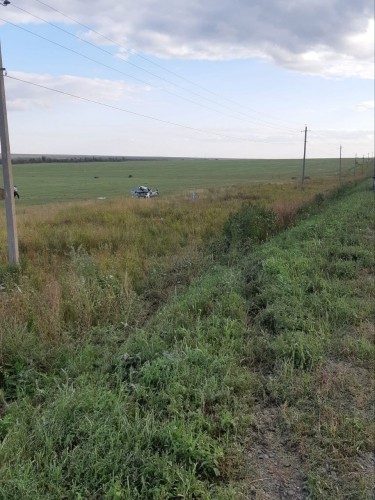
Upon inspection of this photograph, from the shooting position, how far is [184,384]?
12.7ft

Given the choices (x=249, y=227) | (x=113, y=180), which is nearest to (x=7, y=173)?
(x=249, y=227)

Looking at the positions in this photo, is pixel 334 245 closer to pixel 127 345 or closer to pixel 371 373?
pixel 371 373

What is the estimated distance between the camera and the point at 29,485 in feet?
8.55

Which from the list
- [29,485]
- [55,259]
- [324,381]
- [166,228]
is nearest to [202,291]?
[324,381]

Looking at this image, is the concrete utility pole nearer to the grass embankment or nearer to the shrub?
the grass embankment

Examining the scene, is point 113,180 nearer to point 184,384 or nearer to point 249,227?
point 249,227

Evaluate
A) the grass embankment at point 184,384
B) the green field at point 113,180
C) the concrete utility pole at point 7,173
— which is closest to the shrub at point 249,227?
the grass embankment at point 184,384

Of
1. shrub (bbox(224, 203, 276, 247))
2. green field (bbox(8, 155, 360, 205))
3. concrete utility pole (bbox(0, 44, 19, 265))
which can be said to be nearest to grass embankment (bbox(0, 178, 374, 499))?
concrete utility pole (bbox(0, 44, 19, 265))

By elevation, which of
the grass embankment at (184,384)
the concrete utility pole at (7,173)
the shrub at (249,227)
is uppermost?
the concrete utility pole at (7,173)

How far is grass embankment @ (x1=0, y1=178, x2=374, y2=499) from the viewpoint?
9.35 ft

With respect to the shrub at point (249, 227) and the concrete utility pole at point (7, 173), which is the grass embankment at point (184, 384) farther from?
the shrub at point (249, 227)

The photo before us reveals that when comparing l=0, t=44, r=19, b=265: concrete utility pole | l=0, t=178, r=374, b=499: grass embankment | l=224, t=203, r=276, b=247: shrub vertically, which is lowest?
l=0, t=178, r=374, b=499: grass embankment

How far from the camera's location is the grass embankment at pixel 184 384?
2.85 m

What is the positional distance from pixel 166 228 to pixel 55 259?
21.5 feet
